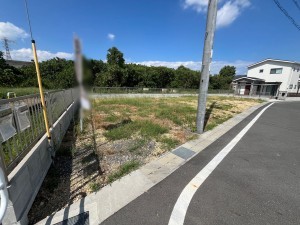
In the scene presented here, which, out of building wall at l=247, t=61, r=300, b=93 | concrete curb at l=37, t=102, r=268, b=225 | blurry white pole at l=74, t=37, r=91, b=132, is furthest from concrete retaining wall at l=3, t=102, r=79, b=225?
building wall at l=247, t=61, r=300, b=93

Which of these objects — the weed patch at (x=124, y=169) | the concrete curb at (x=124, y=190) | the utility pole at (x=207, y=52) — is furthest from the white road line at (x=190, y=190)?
the utility pole at (x=207, y=52)

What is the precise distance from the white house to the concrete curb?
98.2 ft

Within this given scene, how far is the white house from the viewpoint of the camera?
2682 cm

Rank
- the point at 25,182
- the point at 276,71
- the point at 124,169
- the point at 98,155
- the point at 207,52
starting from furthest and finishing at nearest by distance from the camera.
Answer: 1. the point at 276,71
2. the point at 207,52
3. the point at 98,155
4. the point at 124,169
5. the point at 25,182

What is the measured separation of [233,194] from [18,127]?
3363 millimetres

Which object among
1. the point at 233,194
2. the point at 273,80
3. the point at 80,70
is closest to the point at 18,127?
the point at 80,70

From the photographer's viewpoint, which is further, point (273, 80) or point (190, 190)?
point (273, 80)

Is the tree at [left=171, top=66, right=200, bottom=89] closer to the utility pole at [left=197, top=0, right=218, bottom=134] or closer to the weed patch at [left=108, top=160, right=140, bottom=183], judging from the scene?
the utility pole at [left=197, top=0, right=218, bottom=134]

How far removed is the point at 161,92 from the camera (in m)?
22.1

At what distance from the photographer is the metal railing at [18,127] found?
1946 mm

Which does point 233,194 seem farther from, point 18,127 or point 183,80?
point 183,80

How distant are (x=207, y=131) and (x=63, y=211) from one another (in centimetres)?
481

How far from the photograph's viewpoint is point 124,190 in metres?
2.57

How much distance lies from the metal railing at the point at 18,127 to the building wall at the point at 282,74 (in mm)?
34331
